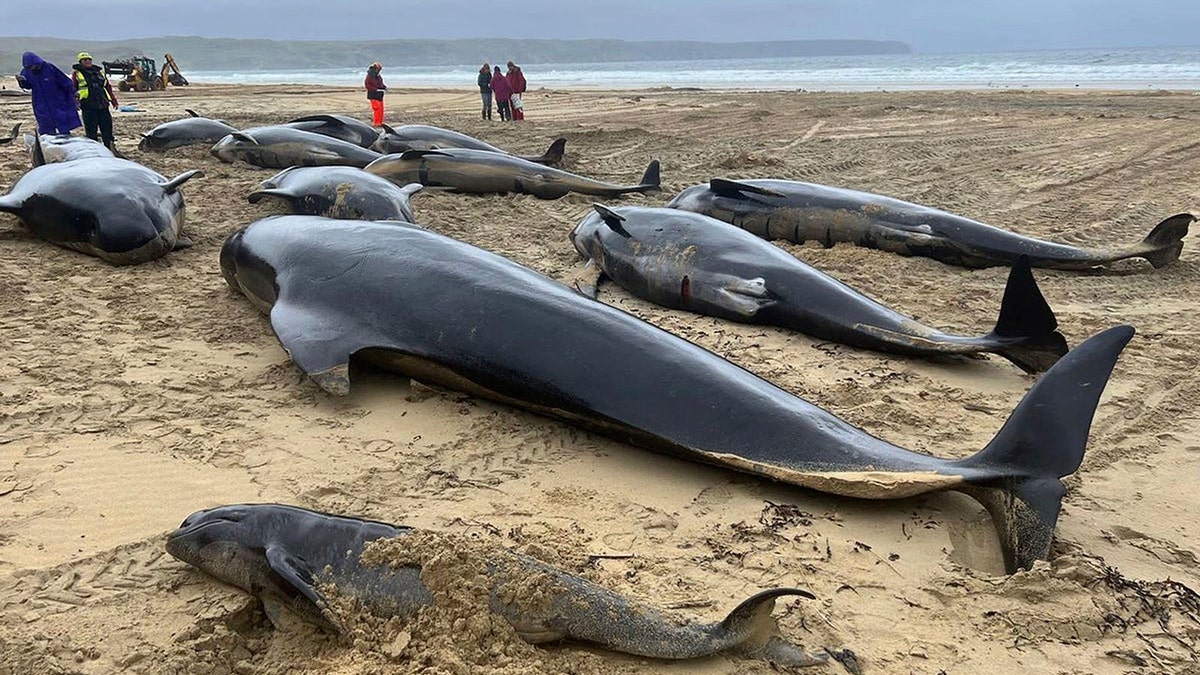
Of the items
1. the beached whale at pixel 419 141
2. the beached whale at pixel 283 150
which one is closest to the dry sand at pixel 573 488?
the beached whale at pixel 283 150

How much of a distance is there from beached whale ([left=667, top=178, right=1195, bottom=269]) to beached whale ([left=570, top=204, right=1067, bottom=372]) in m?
1.66

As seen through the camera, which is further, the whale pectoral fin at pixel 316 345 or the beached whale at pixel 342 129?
the beached whale at pixel 342 129

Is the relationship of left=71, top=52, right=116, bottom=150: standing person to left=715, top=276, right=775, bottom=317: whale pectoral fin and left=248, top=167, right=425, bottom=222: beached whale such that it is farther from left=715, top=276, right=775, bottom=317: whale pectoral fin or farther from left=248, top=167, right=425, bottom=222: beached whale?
left=715, top=276, right=775, bottom=317: whale pectoral fin

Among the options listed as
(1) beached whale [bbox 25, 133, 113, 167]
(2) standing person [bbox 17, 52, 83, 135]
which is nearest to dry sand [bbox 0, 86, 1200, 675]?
(1) beached whale [bbox 25, 133, 113, 167]

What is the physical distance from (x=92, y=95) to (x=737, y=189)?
11003mm

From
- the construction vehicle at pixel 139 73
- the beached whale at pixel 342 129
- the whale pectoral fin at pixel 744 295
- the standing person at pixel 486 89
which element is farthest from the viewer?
the construction vehicle at pixel 139 73

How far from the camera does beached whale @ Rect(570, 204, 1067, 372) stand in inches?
196

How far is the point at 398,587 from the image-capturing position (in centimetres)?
284

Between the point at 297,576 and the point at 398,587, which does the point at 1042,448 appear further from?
the point at 297,576

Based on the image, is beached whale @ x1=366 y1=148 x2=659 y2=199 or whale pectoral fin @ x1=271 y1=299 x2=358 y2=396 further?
beached whale @ x1=366 y1=148 x2=659 y2=199

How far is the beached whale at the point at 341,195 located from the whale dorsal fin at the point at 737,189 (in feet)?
10.3

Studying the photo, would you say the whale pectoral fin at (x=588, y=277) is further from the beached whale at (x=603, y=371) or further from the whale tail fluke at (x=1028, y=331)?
the whale tail fluke at (x=1028, y=331)

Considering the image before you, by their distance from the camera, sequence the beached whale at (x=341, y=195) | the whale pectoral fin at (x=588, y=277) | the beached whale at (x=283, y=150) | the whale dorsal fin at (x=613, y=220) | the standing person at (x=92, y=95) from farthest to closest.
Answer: the standing person at (x=92, y=95), the beached whale at (x=283, y=150), the beached whale at (x=341, y=195), the whale dorsal fin at (x=613, y=220), the whale pectoral fin at (x=588, y=277)

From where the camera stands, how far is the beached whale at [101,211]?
7.02 m
